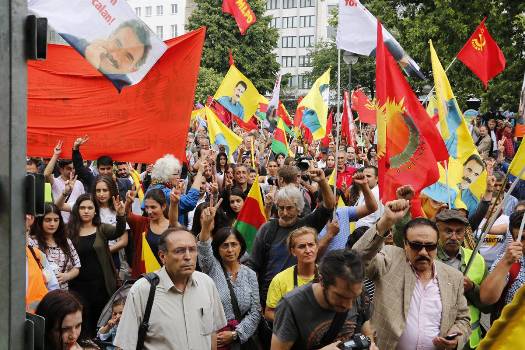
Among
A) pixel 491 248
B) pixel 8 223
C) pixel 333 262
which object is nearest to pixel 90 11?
pixel 333 262

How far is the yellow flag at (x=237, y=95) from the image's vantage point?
1489 centimetres

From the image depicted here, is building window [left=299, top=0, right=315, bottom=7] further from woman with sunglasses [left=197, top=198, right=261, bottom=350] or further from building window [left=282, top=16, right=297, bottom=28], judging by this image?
woman with sunglasses [left=197, top=198, right=261, bottom=350]

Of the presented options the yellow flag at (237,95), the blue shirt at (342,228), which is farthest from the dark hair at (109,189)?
the yellow flag at (237,95)

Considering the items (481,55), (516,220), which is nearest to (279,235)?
(516,220)

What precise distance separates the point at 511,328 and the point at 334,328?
2.58m

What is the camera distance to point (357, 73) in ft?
189

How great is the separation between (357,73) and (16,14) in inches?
2213

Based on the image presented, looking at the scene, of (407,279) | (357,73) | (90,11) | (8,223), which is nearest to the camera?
(8,223)

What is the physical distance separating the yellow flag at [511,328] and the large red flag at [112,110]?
5.54 meters

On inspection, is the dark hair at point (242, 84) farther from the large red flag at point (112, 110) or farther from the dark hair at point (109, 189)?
the large red flag at point (112, 110)

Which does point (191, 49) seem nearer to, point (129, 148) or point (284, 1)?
point (129, 148)

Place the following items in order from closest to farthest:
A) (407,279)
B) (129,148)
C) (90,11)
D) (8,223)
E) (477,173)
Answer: (8,223), (407,279), (90,11), (129,148), (477,173)

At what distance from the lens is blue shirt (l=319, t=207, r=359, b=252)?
6164mm

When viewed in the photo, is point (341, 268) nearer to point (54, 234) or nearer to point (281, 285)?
point (281, 285)
